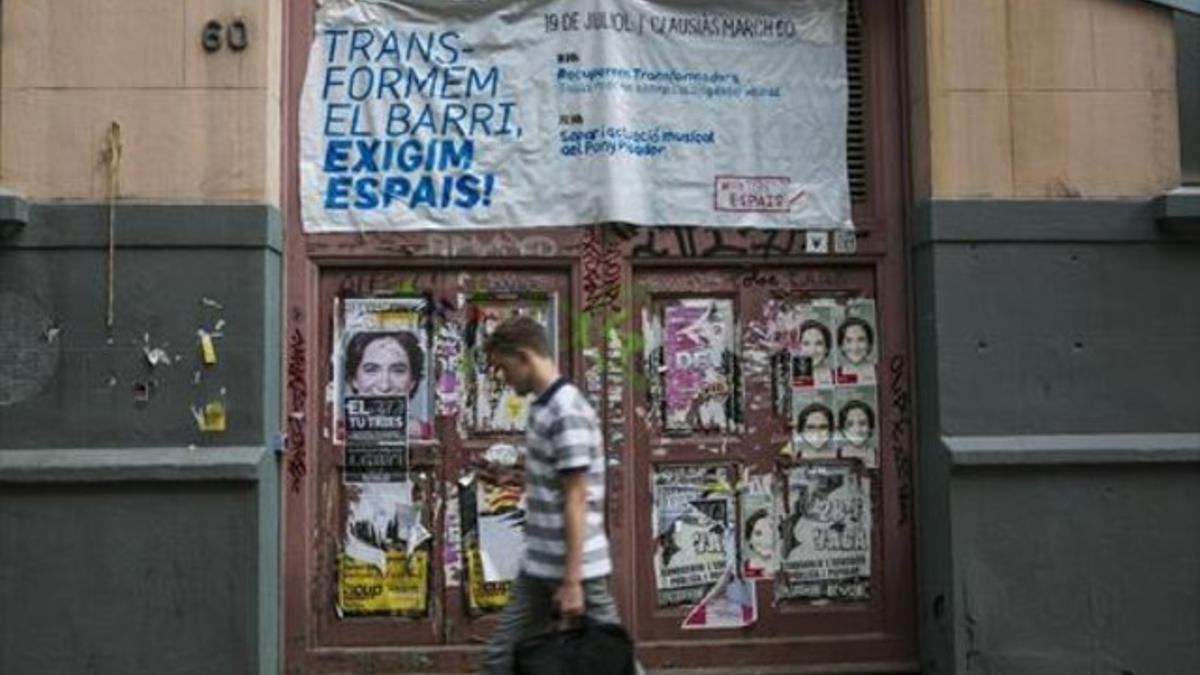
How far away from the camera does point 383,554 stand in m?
6.79

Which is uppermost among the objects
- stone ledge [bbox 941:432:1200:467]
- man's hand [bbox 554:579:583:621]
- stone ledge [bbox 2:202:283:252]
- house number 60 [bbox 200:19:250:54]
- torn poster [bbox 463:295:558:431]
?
house number 60 [bbox 200:19:250:54]

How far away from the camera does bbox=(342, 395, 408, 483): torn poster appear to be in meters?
6.81

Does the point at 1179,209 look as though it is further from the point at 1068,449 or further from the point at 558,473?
the point at 558,473

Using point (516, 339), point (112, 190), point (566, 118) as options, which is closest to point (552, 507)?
point (516, 339)

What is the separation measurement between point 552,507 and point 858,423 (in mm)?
2523

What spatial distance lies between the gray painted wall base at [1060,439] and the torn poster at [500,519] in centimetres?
202

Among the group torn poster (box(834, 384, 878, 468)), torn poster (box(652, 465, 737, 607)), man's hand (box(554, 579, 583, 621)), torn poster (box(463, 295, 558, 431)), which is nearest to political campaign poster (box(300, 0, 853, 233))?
torn poster (box(463, 295, 558, 431))

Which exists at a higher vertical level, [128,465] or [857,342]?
[857,342]

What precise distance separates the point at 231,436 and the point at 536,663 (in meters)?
2.20

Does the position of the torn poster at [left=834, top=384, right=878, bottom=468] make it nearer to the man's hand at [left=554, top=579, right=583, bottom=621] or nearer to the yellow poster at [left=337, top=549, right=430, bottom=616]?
the yellow poster at [left=337, top=549, right=430, bottom=616]

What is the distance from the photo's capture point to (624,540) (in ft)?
22.5

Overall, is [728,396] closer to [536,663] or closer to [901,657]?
[901,657]

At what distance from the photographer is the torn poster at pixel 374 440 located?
6.81m

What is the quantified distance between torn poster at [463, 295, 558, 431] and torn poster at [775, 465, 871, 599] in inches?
54.7
